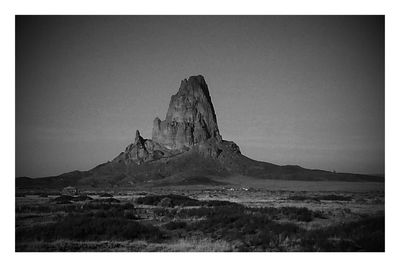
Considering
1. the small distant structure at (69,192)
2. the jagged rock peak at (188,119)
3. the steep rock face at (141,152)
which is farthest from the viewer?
the jagged rock peak at (188,119)

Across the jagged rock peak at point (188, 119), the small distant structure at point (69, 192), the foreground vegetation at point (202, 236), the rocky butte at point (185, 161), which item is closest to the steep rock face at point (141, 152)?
the rocky butte at point (185, 161)

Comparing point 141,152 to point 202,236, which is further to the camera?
point 141,152

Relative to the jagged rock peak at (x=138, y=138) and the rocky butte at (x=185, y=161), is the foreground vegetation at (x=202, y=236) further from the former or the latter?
the jagged rock peak at (x=138, y=138)

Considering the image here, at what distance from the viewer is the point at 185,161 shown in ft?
369

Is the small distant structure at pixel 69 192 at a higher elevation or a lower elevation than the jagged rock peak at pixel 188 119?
lower

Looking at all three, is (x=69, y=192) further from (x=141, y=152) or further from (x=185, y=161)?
(x=141, y=152)

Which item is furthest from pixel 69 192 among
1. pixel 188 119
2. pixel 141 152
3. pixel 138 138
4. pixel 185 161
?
pixel 188 119

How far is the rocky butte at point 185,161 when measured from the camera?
326 feet

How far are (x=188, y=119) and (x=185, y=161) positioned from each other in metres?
39.0

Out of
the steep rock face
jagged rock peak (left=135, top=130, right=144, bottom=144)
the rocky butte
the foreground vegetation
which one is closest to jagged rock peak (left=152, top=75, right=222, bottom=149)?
the rocky butte

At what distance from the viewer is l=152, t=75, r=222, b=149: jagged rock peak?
143625 millimetres

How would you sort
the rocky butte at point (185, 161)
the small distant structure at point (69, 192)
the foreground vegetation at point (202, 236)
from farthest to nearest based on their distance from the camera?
the rocky butte at point (185, 161) → the small distant structure at point (69, 192) → the foreground vegetation at point (202, 236)

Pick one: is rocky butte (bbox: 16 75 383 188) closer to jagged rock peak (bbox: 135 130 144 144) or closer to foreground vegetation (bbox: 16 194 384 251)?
jagged rock peak (bbox: 135 130 144 144)
